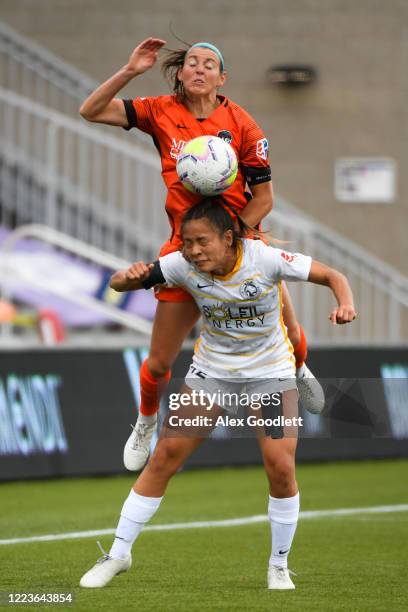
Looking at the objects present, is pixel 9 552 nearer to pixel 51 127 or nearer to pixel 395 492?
pixel 395 492

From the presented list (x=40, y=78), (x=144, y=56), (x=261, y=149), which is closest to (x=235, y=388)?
(x=261, y=149)

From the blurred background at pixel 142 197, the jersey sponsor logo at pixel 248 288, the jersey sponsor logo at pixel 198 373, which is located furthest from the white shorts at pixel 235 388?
the blurred background at pixel 142 197

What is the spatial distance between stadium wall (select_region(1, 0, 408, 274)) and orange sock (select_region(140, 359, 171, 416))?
12843mm

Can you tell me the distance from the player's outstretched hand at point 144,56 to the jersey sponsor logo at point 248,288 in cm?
143

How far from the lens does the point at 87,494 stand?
11797mm

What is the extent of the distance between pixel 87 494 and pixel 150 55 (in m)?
5.31

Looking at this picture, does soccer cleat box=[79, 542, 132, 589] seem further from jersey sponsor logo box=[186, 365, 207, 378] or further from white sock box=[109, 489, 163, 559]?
jersey sponsor logo box=[186, 365, 207, 378]

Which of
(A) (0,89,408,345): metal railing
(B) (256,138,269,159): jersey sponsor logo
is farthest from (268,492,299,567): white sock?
(A) (0,89,408,345): metal railing

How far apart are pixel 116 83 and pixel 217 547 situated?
3224 millimetres

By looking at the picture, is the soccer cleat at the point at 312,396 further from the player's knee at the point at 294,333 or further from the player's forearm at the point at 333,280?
the player's forearm at the point at 333,280

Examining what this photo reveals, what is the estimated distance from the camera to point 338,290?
21.8ft

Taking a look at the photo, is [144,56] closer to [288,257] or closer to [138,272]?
[138,272]

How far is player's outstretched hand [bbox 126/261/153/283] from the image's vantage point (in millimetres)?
6762

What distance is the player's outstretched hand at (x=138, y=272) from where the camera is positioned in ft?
22.2
